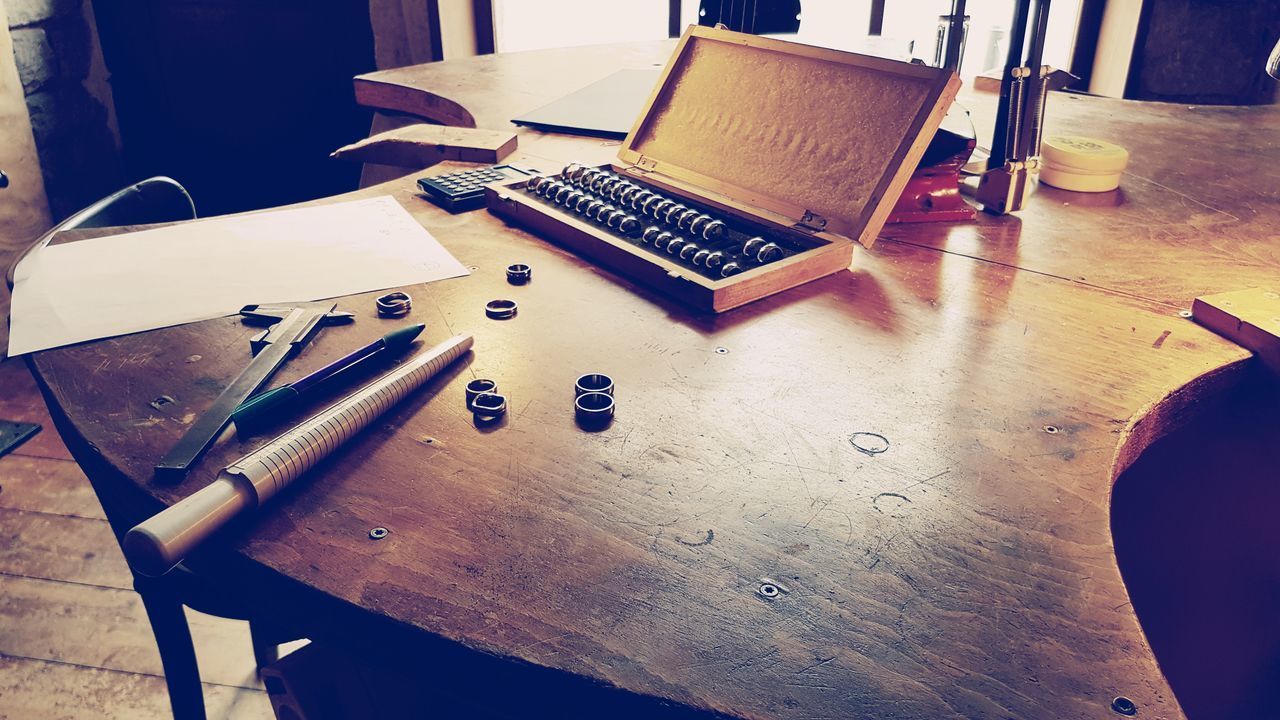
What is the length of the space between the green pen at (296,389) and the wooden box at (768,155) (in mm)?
325

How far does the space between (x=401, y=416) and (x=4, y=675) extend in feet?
4.84

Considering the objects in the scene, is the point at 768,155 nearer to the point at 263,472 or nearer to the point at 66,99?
the point at 263,472

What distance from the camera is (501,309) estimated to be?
0.98 metres

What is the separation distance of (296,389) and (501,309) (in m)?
0.26

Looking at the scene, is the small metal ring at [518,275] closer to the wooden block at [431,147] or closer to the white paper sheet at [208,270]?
the white paper sheet at [208,270]

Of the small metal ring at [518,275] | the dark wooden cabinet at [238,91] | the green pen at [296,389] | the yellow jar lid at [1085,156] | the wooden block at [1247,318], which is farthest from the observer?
the dark wooden cabinet at [238,91]

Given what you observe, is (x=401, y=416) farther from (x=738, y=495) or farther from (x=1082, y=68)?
(x=1082, y=68)

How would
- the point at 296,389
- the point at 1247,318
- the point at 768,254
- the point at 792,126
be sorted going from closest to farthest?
the point at 296,389 < the point at 1247,318 < the point at 768,254 < the point at 792,126

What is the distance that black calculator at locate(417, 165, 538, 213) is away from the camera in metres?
1.32

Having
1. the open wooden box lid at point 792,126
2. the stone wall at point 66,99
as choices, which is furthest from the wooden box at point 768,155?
the stone wall at point 66,99

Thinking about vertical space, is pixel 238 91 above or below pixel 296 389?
below

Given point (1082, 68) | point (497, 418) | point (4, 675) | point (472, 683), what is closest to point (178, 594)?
point (497, 418)

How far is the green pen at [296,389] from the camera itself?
75 cm

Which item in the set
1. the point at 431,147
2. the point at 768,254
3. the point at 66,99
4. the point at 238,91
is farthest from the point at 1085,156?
the point at 238,91
